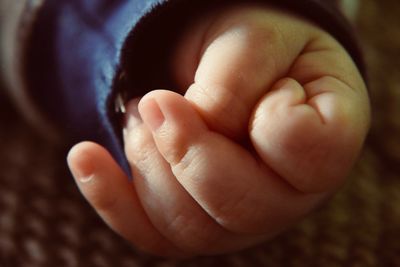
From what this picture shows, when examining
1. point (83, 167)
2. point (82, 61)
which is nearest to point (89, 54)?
point (82, 61)

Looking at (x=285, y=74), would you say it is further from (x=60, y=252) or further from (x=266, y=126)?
(x=60, y=252)

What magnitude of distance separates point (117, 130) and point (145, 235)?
0.08m

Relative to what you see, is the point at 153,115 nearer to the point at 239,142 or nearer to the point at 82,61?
the point at 239,142

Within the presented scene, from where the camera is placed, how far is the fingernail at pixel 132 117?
414 mm

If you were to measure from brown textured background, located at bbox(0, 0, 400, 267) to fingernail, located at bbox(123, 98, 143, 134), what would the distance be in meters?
0.11

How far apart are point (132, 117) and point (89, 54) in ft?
0.31

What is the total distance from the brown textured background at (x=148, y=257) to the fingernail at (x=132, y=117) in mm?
115

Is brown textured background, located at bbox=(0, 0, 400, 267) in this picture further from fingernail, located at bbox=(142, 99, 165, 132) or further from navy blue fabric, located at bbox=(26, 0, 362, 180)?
fingernail, located at bbox=(142, 99, 165, 132)

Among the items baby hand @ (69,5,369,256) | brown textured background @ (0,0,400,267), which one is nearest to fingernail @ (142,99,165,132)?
baby hand @ (69,5,369,256)

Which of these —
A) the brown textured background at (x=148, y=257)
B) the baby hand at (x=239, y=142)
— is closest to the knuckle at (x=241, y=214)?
the baby hand at (x=239, y=142)

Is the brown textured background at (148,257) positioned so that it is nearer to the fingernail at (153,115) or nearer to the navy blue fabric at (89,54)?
the navy blue fabric at (89,54)

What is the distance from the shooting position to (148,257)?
0.48m

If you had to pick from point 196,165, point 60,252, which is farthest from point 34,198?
point 196,165

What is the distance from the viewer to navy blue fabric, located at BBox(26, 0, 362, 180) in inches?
16.9
